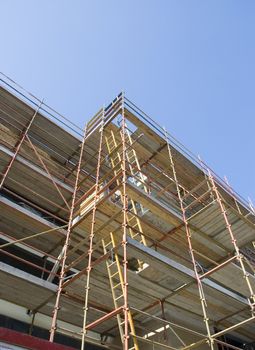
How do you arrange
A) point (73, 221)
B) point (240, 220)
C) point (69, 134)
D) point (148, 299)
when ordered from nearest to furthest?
1. point (148, 299)
2. point (73, 221)
3. point (240, 220)
4. point (69, 134)

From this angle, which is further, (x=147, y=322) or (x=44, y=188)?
(x=44, y=188)

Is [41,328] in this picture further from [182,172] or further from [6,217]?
[182,172]

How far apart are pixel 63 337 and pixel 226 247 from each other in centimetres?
468

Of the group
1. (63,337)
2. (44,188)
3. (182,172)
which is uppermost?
(182,172)

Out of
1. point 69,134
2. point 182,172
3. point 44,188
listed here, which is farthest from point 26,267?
point 182,172

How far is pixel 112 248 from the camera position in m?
6.83

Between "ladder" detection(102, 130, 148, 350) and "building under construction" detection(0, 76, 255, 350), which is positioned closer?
"ladder" detection(102, 130, 148, 350)

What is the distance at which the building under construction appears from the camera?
7.28 metres

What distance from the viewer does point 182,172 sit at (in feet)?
41.8

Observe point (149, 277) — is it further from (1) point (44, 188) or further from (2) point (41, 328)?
(1) point (44, 188)

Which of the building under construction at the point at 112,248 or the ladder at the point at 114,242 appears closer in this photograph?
the ladder at the point at 114,242

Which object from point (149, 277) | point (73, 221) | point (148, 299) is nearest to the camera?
point (149, 277)

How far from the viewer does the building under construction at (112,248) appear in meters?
7.28

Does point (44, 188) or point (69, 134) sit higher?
point (69, 134)
